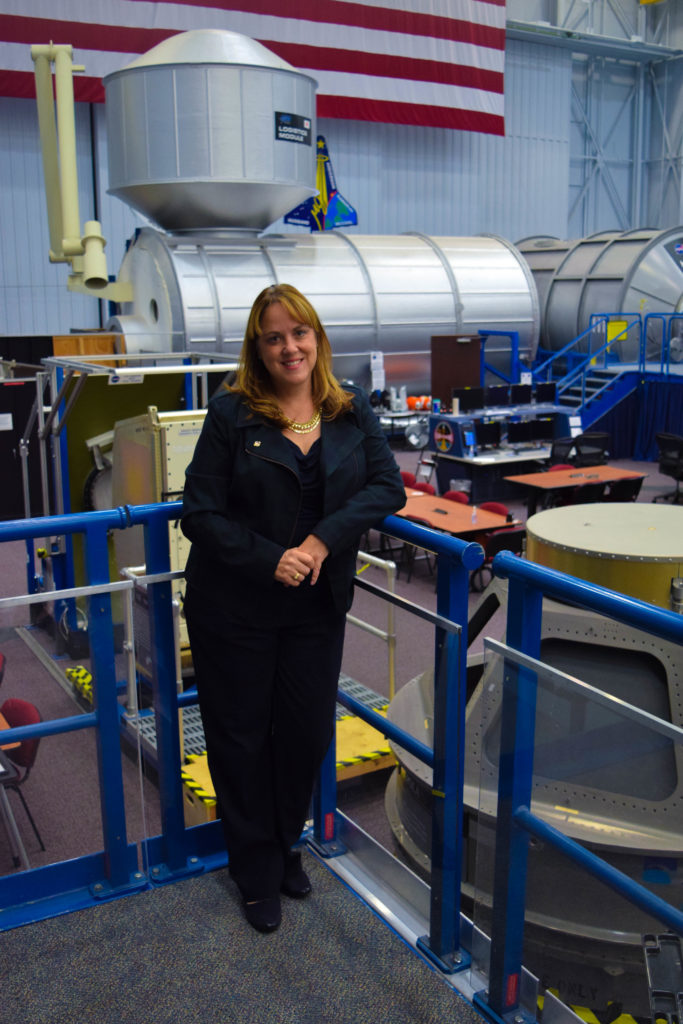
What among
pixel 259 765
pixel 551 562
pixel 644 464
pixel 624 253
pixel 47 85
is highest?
pixel 47 85

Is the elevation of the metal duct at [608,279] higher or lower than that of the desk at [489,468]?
higher

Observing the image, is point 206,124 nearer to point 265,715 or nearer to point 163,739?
point 163,739

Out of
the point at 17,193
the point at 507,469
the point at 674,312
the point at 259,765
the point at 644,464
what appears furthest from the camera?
the point at 674,312

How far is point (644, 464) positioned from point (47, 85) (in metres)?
11.4

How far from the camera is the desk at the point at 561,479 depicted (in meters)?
10.8

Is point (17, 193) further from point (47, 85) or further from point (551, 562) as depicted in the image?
point (551, 562)

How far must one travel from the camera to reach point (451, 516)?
30.8 ft

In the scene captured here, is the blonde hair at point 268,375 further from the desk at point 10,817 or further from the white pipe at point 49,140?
the white pipe at point 49,140

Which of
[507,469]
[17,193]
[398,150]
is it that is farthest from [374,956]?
[398,150]

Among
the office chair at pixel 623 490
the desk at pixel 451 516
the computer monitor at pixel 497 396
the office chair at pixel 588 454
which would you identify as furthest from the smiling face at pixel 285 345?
the computer monitor at pixel 497 396

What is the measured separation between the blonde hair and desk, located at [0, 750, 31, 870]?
5.49 feet

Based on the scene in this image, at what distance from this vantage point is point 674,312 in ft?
64.6

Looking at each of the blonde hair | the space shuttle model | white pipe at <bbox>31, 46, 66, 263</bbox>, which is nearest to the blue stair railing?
the space shuttle model

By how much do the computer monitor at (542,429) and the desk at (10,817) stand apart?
11152 millimetres
